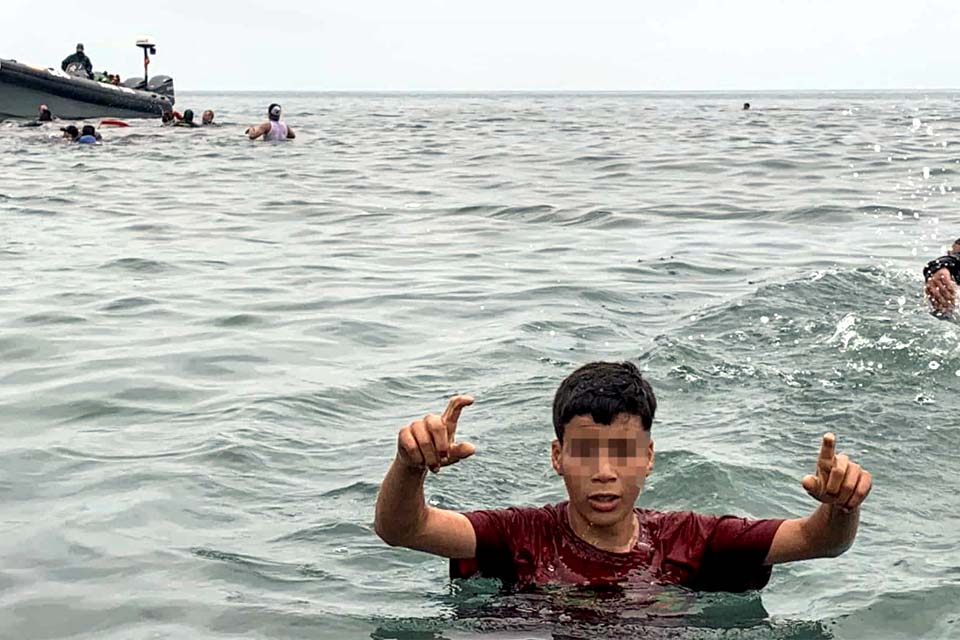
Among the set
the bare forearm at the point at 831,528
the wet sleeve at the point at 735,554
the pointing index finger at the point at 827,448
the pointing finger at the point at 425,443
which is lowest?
the wet sleeve at the point at 735,554

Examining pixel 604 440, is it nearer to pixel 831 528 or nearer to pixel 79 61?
pixel 831 528

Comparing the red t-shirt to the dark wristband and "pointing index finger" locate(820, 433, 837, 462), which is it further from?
the dark wristband

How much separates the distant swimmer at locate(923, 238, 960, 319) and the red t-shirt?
495 centimetres

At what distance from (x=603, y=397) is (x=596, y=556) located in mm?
599

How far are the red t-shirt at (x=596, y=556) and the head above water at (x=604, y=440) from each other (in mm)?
236

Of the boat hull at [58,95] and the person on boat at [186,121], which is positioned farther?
the person on boat at [186,121]

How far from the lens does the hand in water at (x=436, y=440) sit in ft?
12.1

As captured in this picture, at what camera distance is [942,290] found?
29.3ft

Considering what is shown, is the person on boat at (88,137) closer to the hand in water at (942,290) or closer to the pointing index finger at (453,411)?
the hand in water at (942,290)

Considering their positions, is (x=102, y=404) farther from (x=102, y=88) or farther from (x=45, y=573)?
(x=102, y=88)

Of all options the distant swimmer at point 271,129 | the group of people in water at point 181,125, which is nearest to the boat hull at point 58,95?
the group of people in water at point 181,125

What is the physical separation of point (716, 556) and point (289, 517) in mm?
2350

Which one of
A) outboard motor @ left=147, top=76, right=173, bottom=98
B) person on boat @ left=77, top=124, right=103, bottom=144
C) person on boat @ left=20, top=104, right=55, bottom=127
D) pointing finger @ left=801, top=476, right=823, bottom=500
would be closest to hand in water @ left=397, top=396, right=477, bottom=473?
pointing finger @ left=801, top=476, right=823, bottom=500

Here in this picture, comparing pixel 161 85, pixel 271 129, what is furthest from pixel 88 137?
pixel 161 85
